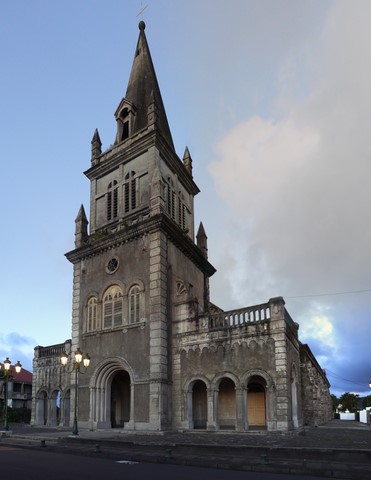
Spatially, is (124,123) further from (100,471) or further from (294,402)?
(100,471)

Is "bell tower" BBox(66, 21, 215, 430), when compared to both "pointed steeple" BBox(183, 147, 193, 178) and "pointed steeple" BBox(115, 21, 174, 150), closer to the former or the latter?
"pointed steeple" BBox(115, 21, 174, 150)

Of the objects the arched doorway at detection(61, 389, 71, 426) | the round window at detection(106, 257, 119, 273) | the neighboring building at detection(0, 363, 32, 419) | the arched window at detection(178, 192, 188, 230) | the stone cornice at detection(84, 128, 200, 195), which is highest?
the stone cornice at detection(84, 128, 200, 195)

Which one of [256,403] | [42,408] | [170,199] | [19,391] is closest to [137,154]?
[170,199]

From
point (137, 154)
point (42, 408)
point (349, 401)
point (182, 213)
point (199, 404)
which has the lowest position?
point (349, 401)

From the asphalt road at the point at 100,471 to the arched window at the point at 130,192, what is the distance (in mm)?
18075

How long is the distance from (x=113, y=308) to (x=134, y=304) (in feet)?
6.02

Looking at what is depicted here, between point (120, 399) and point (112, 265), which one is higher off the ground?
point (112, 265)

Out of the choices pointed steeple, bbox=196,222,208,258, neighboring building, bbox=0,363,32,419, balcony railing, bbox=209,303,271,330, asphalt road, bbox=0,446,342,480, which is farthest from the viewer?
neighboring building, bbox=0,363,32,419

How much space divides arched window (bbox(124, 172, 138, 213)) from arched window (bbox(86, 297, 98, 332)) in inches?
254

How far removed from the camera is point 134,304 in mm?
26172

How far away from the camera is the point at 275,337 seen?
2184 cm

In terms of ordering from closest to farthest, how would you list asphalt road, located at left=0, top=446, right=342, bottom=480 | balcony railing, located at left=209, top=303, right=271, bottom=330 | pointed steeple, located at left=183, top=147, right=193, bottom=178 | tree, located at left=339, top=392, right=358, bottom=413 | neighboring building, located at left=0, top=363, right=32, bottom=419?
asphalt road, located at left=0, top=446, right=342, bottom=480, balcony railing, located at left=209, top=303, right=271, bottom=330, pointed steeple, located at left=183, top=147, right=193, bottom=178, neighboring building, located at left=0, top=363, right=32, bottom=419, tree, located at left=339, top=392, right=358, bottom=413

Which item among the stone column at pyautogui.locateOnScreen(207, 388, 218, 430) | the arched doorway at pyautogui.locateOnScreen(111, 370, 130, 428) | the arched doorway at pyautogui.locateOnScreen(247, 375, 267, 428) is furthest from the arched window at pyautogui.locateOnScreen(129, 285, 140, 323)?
the arched doorway at pyautogui.locateOnScreen(247, 375, 267, 428)

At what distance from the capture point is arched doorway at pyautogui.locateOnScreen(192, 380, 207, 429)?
87.4 ft
